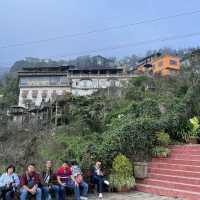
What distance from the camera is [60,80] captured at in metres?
82.2

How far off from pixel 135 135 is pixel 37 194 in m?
4.65

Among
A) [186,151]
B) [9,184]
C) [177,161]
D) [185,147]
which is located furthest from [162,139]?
[9,184]

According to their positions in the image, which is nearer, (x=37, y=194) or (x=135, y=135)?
(x=37, y=194)

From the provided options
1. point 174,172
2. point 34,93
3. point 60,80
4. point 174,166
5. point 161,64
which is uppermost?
point 161,64

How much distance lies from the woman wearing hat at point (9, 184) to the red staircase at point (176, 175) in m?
4.04

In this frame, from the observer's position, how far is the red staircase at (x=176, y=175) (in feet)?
35.1

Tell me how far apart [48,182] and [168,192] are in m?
3.45

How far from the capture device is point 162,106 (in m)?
16.3

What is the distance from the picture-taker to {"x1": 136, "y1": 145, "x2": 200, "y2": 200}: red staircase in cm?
1071

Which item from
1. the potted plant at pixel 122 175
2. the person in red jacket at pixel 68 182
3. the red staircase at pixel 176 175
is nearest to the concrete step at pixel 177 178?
the red staircase at pixel 176 175

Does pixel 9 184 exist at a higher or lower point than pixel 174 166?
lower

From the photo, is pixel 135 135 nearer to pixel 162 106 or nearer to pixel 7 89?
pixel 162 106

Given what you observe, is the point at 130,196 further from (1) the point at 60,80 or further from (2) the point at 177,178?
(1) the point at 60,80

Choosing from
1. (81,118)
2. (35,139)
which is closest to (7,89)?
(81,118)
